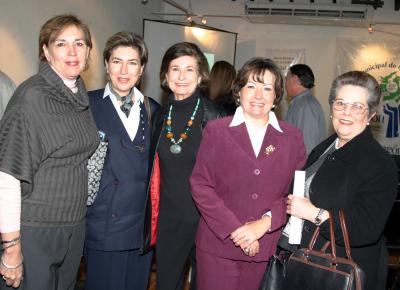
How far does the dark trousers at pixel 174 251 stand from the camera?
243 cm

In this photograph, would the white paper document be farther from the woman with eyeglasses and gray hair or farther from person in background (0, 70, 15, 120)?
person in background (0, 70, 15, 120)

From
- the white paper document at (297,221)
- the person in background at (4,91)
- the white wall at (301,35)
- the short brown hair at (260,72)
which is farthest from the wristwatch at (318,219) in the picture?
the white wall at (301,35)

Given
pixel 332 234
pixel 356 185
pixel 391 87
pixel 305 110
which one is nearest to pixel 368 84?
pixel 356 185

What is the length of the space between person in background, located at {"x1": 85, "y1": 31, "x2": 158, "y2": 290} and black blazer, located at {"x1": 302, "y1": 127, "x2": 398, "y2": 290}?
921mm

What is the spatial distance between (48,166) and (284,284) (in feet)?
3.67

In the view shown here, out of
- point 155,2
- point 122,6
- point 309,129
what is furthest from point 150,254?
point 155,2

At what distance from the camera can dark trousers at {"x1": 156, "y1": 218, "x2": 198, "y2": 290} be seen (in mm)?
2430

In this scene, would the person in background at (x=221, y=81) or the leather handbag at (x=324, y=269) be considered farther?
the person in background at (x=221, y=81)

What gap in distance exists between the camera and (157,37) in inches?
273

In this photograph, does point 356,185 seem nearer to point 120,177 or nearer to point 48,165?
point 120,177

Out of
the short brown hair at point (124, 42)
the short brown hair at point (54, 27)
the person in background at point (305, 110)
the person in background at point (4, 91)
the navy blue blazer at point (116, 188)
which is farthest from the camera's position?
the person in background at point (305, 110)

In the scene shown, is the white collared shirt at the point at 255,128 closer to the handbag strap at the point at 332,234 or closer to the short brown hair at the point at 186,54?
the short brown hair at the point at 186,54

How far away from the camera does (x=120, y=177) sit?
2301 millimetres

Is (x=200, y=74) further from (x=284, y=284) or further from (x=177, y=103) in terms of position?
(x=284, y=284)
